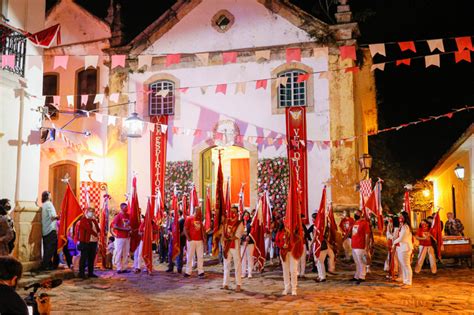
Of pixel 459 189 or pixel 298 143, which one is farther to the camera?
pixel 459 189

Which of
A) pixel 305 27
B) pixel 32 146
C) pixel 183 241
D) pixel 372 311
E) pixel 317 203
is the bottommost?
pixel 372 311

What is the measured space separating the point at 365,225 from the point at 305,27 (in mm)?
9738

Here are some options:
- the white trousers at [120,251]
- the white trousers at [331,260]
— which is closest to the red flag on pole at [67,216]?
the white trousers at [120,251]

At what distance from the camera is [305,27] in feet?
65.0

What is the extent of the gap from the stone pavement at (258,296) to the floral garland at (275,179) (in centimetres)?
535

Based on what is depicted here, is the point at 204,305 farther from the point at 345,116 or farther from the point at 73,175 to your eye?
the point at 73,175

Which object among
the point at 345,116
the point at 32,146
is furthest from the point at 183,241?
the point at 345,116

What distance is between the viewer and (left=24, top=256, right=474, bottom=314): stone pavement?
929 cm

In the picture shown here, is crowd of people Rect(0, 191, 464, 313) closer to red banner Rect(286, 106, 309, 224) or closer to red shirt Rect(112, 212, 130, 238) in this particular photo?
red shirt Rect(112, 212, 130, 238)

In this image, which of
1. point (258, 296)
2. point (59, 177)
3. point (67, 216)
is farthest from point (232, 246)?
point (59, 177)

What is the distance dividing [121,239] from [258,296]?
5156 millimetres

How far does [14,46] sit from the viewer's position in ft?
42.4

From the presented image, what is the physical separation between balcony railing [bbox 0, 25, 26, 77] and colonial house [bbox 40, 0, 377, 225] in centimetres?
542

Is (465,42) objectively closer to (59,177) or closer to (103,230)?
(103,230)
